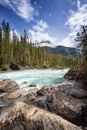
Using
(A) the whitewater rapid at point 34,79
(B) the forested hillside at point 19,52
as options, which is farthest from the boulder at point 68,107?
(B) the forested hillside at point 19,52

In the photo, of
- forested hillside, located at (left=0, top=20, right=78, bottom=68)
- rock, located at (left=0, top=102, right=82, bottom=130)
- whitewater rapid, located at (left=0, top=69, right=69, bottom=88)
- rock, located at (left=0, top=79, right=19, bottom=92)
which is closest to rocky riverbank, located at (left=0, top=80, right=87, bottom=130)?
rock, located at (left=0, top=102, right=82, bottom=130)

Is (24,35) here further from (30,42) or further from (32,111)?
(32,111)

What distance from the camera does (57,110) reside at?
501 inches

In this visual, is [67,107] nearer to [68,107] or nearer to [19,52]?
[68,107]

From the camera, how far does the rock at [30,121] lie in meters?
9.43

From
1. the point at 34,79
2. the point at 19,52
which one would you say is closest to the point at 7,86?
the point at 34,79

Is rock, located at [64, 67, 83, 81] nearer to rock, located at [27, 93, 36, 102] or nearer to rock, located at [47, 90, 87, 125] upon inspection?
rock, located at [27, 93, 36, 102]

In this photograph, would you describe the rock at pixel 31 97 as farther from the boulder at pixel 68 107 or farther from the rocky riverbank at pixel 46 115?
the boulder at pixel 68 107

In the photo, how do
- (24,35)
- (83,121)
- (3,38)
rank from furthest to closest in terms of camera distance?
(24,35) → (3,38) → (83,121)

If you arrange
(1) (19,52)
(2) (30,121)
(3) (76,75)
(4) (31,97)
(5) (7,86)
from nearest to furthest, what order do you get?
(2) (30,121), (4) (31,97), (5) (7,86), (3) (76,75), (1) (19,52)

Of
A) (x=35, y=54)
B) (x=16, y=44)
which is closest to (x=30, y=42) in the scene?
(x=35, y=54)

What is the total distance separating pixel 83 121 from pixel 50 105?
293 cm

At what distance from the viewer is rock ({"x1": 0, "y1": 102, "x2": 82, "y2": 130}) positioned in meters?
9.43

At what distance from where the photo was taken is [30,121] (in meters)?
9.58
